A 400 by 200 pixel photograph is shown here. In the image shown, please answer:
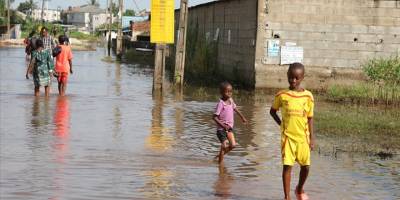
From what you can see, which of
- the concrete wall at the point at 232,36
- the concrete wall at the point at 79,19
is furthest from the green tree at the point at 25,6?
the concrete wall at the point at 232,36

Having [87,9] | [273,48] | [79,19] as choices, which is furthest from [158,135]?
[79,19]

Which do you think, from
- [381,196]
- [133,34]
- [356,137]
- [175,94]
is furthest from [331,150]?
[133,34]

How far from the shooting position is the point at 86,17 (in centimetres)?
18050

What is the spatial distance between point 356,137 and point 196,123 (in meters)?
3.02

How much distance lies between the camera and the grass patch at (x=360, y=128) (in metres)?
11.4

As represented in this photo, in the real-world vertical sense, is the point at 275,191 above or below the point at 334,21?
below

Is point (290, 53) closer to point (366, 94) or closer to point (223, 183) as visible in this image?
point (366, 94)

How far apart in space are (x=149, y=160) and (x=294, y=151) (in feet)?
9.05

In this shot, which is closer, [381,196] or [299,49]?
[381,196]

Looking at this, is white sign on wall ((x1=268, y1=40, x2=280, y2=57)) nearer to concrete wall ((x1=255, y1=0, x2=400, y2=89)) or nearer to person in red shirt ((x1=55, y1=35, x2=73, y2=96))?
concrete wall ((x1=255, y1=0, x2=400, y2=89))

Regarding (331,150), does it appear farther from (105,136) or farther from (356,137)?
(105,136)

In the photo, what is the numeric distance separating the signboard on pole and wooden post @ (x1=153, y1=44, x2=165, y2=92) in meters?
0.32

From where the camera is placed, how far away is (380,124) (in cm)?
1367

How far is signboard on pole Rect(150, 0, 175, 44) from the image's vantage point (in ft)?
63.3
